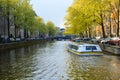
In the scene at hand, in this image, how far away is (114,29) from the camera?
11612 centimetres

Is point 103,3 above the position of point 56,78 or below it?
above

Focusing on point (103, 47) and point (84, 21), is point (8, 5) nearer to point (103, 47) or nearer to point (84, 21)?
point (84, 21)

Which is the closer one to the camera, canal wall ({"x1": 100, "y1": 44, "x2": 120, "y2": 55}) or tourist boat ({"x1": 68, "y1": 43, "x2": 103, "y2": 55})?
canal wall ({"x1": 100, "y1": 44, "x2": 120, "y2": 55})

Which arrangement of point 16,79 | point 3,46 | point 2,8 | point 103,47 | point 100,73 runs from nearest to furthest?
point 16,79
point 100,73
point 103,47
point 3,46
point 2,8

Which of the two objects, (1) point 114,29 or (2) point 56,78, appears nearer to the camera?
(2) point 56,78

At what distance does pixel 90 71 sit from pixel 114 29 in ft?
272

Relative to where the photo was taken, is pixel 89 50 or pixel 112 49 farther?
pixel 112 49

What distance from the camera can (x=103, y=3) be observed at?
69.9m

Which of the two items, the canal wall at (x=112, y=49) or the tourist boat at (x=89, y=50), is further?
the tourist boat at (x=89, y=50)

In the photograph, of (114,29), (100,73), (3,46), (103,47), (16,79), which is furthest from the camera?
(114,29)

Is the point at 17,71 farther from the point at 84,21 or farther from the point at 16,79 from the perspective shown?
the point at 84,21

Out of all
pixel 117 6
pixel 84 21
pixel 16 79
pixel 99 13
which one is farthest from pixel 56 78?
pixel 84 21

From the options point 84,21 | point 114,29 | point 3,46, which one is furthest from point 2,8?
point 114,29

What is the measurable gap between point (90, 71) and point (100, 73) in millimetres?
1751
